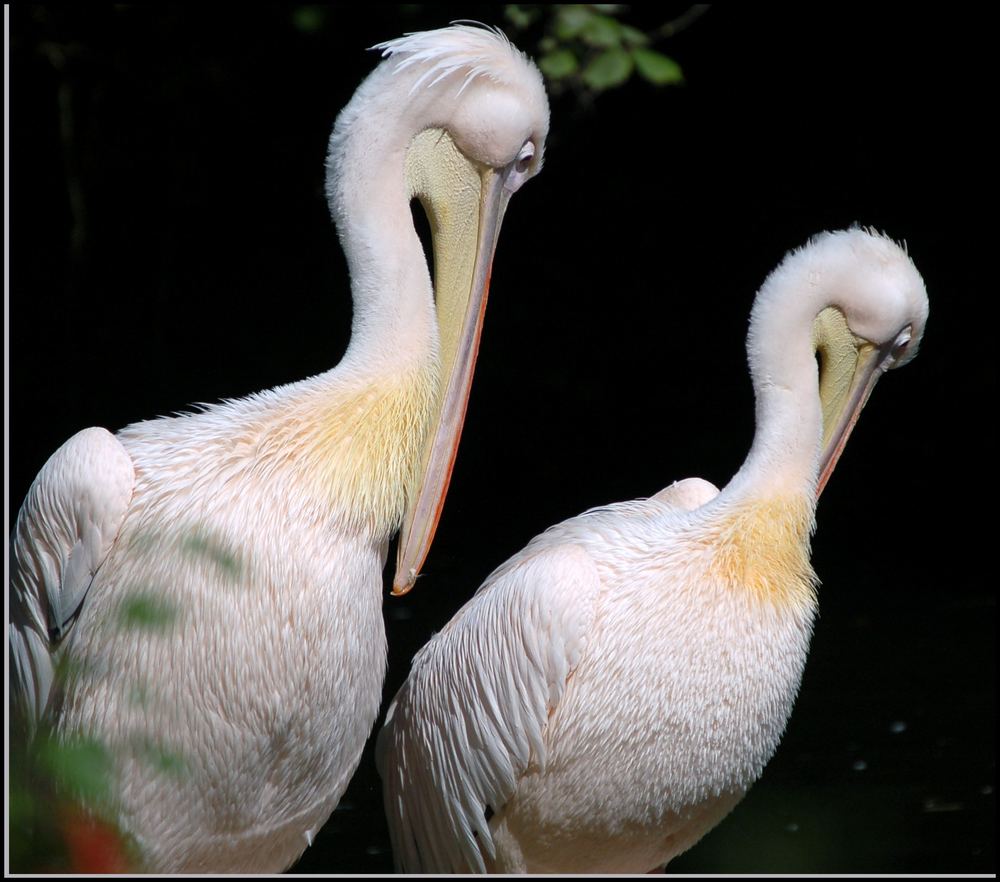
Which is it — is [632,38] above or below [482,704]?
above

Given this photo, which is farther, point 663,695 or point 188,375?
point 188,375

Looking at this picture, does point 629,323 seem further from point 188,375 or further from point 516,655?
point 516,655

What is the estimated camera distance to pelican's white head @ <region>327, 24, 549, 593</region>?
9.20ft

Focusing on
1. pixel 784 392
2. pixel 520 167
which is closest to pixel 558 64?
pixel 520 167

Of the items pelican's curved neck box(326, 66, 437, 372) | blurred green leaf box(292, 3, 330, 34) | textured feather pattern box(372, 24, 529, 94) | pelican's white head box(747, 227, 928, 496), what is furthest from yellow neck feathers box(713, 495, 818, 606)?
blurred green leaf box(292, 3, 330, 34)

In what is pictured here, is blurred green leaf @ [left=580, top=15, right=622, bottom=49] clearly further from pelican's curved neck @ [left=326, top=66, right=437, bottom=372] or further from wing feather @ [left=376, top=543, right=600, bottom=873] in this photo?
wing feather @ [left=376, top=543, right=600, bottom=873]

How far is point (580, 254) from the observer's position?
35.1 feet

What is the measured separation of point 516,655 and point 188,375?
20.3 feet

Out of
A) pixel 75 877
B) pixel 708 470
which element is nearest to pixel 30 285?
pixel 708 470

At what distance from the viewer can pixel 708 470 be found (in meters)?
7.50

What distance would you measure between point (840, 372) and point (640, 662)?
896 millimetres

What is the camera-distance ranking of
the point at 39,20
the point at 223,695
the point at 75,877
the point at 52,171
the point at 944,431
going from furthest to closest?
the point at 52,171 → the point at 944,431 → the point at 39,20 → the point at 223,695 → the point at 75,877

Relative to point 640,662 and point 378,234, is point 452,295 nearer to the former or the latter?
point 378,234

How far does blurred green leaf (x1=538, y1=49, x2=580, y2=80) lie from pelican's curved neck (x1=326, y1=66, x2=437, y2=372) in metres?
1.83
